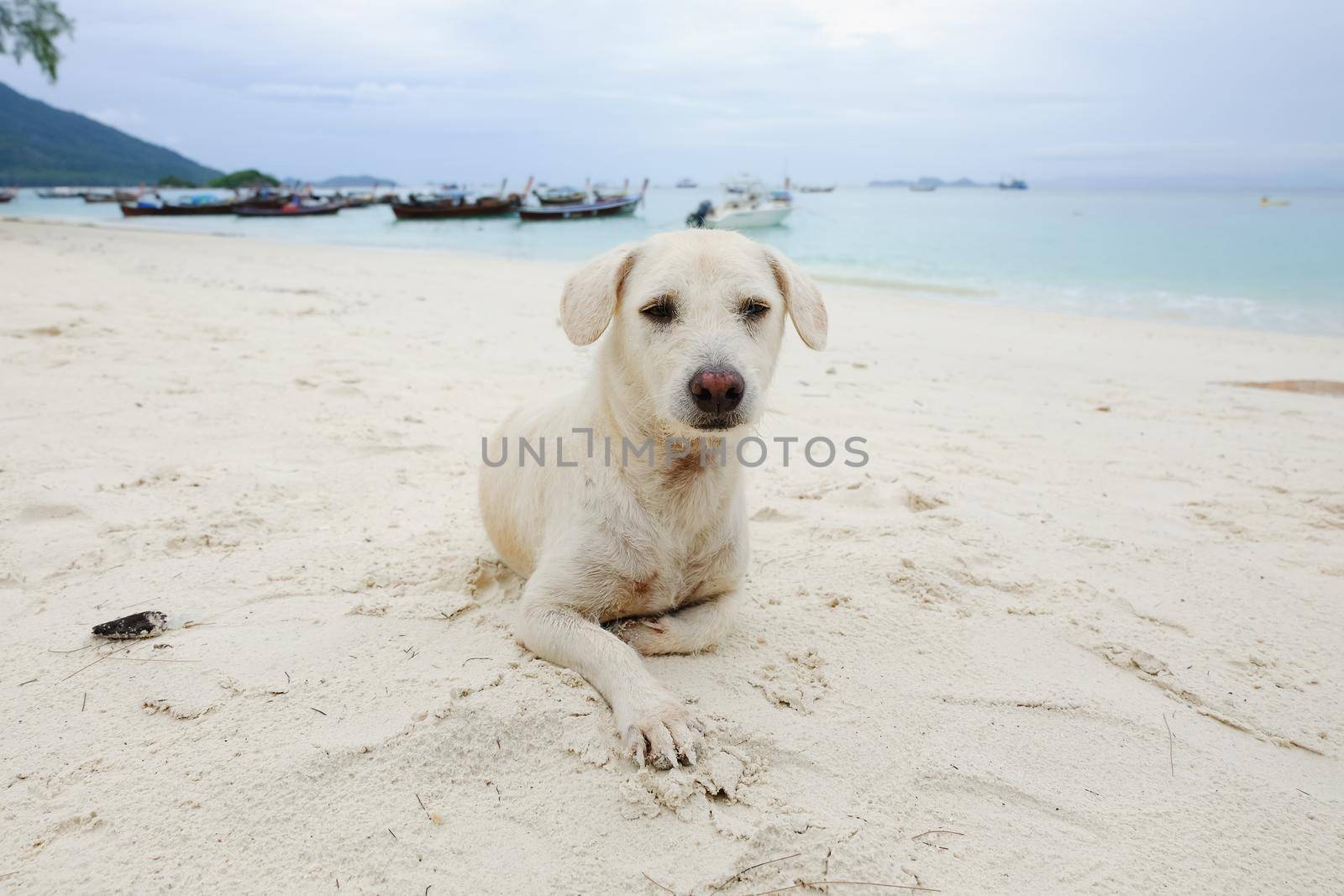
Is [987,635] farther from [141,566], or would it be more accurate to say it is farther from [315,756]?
[141,566]

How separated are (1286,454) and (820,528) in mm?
4140

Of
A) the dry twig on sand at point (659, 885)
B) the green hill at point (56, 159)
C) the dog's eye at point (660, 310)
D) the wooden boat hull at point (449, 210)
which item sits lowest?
the dry twig on sand at point (659, 885)

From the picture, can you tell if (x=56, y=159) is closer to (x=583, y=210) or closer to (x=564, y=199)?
(x=564, y=199)

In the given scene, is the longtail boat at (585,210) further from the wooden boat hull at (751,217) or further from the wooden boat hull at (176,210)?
the wooden boat hull at (176,210)

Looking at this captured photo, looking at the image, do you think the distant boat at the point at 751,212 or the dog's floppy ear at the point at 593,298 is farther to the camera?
the distant boat at the point at 751,212

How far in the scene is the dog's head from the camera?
264 centimetres

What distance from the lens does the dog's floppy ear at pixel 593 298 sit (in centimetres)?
292

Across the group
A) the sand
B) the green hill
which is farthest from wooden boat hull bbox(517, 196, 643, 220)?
the green hill

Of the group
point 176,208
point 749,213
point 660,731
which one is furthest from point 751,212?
point 176,208

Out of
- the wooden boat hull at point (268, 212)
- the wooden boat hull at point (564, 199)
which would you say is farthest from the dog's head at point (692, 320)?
the wooden boat hull at point (268, 212)

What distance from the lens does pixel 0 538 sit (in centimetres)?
339

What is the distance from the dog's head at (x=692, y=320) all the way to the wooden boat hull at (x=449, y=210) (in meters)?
54.9

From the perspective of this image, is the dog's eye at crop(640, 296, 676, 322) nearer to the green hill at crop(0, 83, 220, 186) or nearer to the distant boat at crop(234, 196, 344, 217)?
the distant boat at crop(234, 196, 344, 217)

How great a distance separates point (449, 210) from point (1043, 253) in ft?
132
